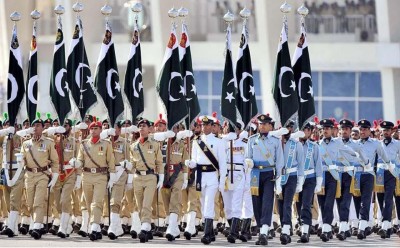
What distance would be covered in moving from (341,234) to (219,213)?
251 cm

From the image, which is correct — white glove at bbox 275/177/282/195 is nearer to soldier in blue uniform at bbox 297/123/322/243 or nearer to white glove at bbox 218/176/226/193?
white glove at bbox 218/176/226/193

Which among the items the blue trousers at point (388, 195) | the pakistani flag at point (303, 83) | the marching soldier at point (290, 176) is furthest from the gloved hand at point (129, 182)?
the blue trousers at point (388, 195)

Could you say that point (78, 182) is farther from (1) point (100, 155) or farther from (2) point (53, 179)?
(1) point (100, 155)

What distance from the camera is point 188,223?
23.5 metres

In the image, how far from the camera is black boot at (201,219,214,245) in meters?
22.0

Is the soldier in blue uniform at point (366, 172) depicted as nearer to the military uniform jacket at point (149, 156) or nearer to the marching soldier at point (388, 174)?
the marching soldier at point (388, 174)

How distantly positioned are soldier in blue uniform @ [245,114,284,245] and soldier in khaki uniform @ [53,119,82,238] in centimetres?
284

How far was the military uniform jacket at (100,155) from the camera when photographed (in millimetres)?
23000

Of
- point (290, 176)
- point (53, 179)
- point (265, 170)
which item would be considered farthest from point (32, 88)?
point (290, 176)

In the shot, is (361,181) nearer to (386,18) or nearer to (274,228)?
(274,228)

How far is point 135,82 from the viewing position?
24688 mm

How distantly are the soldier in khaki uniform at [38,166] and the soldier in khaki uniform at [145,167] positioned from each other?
126cm

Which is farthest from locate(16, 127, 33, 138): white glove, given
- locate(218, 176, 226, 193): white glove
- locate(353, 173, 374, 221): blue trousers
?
locate(353, 173, 374, 221): blue trousers

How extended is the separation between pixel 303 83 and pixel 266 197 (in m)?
3.05
